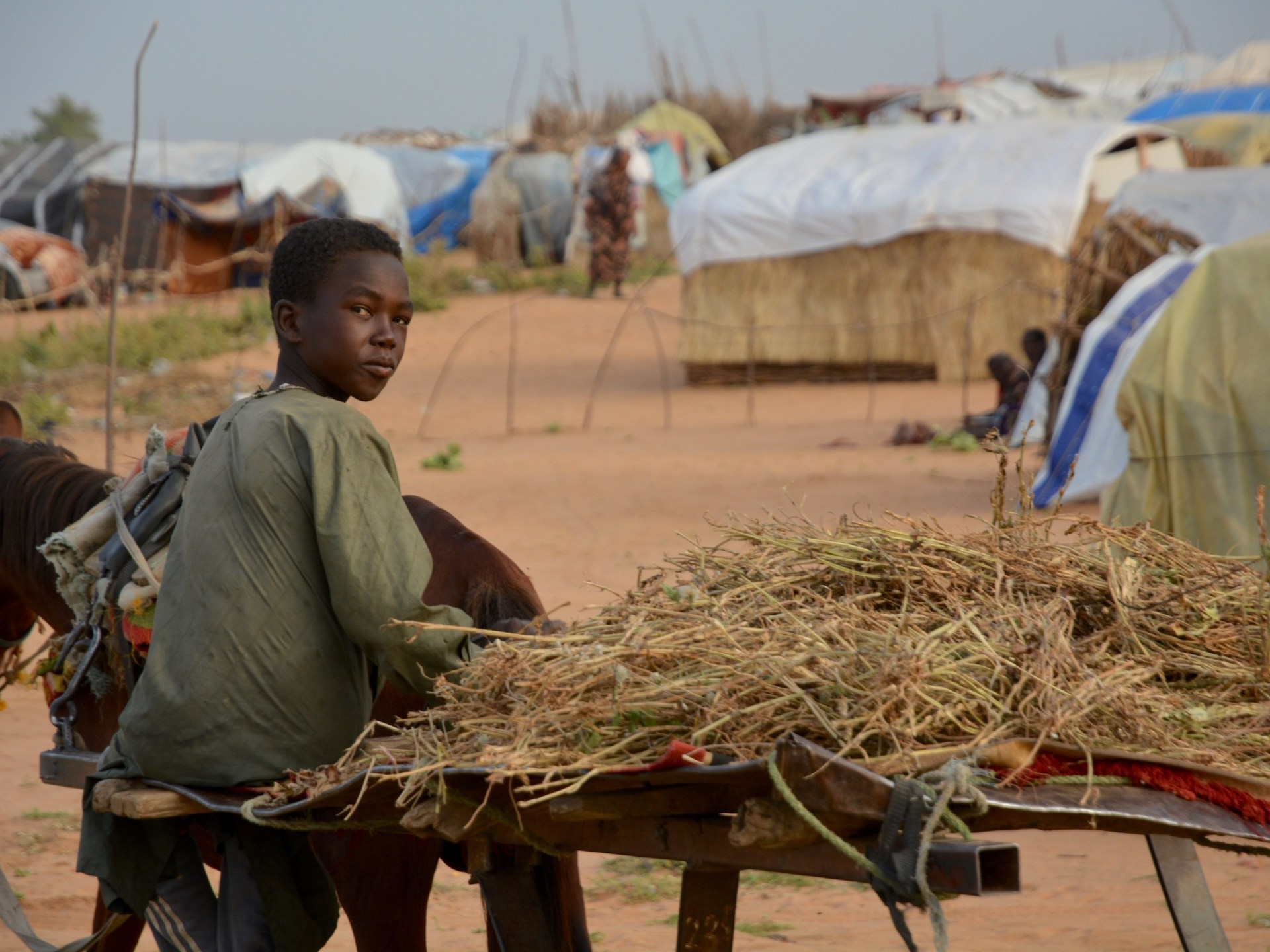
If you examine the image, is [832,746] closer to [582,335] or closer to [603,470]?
[603,470]

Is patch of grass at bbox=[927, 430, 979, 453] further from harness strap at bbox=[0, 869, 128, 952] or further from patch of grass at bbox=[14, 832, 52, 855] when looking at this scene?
harness strap at bbox=[0, 869, 128, 952]

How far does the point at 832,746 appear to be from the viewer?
1.72 meters

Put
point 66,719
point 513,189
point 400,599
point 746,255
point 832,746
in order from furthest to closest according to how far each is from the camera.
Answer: point 513,189, point 746,255, point 66,719, point 400,599, point 832,746

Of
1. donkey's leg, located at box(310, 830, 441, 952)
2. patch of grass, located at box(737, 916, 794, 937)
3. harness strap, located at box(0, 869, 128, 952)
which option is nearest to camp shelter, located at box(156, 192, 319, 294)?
patch of grass, located at box(737, 916, 794, 937)

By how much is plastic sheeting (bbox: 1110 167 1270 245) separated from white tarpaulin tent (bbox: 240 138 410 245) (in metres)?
19.6

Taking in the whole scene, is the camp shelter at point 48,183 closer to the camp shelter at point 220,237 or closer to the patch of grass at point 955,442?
the camp shelter at point 220,237

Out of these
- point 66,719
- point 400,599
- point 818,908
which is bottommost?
point 818,908

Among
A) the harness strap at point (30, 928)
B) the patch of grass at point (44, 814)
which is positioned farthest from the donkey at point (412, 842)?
the patch of grass at point (44, 814)

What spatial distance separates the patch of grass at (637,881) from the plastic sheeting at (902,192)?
13279mm

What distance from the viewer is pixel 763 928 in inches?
166

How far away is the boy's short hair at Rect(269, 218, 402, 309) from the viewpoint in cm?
239

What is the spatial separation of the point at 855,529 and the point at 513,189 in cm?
2653

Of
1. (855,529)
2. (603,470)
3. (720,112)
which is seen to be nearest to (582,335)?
(603,470)

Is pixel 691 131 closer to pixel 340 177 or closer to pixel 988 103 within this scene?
pixel 988 103
